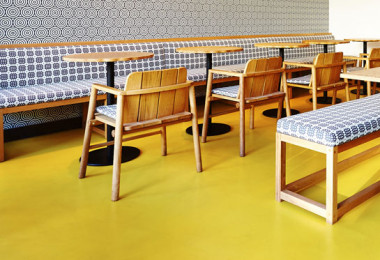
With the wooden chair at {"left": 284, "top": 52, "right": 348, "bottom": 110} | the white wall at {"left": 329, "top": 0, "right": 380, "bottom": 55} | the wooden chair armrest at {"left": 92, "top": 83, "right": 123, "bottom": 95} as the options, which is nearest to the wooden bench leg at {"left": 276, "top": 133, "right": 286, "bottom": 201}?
the wooden chair armrest at {"left": 92, "top": 83, "right": 123, "bottom": 95}


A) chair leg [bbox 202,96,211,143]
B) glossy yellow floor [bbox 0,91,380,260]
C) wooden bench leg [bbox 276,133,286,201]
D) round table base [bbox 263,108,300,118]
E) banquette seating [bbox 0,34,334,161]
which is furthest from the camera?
round table base [bbox 263,108,300,118]

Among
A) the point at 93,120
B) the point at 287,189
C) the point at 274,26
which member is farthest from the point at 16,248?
the point at 274,26

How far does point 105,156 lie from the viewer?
3.31 m

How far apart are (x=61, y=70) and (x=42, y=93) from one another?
753 mm

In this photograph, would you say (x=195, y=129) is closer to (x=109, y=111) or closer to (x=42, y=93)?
(x=109, y=111)

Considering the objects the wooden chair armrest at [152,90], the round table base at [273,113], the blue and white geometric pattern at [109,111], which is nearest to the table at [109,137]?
the blue and white geometric pattern at [109,111]

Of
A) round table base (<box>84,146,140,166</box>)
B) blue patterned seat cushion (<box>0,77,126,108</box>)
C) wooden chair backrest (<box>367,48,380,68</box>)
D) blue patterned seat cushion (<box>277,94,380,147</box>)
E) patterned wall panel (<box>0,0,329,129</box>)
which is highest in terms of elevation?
patterned wall panel (<box>0,0,329,129</box>)

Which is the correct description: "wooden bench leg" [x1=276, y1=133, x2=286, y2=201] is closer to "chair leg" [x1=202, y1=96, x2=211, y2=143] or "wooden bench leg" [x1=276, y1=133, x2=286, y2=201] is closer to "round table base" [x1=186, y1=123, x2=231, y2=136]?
"chair leg" [x1=202, y1=96, x2=211, y2=143]

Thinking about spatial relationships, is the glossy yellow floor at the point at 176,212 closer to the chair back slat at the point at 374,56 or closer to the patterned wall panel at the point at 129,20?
the patterned wall panel at the point at 129,20

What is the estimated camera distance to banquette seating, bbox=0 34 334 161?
3514 mm

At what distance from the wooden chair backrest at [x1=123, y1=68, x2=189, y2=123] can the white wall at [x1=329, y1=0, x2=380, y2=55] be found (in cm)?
570

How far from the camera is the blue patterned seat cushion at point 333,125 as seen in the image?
6.72 ft

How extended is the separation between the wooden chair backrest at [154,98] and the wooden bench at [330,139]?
79 centimetres

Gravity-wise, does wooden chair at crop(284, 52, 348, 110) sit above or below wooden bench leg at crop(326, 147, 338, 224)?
above
